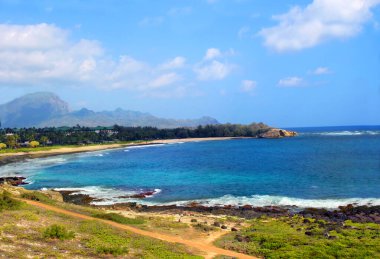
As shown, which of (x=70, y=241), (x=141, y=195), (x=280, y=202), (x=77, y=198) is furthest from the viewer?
(x=141, y=195)

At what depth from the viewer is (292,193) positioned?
56656 mm

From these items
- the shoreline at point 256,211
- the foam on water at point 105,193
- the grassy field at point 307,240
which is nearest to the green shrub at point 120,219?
the shoreline at point 256,211

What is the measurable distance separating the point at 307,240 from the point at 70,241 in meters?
17.4

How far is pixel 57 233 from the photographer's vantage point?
1056 inches

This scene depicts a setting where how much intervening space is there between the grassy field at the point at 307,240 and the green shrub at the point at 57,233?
1099cm

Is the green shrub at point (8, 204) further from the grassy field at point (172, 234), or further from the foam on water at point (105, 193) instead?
the foam on water at point (105, 193)

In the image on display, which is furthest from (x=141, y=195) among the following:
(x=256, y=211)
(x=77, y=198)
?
(x=256, y=211)

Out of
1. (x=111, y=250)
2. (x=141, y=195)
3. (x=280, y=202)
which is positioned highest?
(x=111, y=250)

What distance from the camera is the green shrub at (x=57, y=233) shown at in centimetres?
2660

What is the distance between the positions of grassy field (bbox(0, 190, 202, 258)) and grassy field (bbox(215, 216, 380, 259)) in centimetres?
529

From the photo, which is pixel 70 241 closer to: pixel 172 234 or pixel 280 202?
pixel 172 234

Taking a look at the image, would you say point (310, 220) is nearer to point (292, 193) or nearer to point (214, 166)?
point (292, 193)

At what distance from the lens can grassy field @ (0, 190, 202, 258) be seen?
23.8 meters

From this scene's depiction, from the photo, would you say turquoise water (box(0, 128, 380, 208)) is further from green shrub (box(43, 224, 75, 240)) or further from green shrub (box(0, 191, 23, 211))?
green shrub (box(43, 224, 75, 240))
